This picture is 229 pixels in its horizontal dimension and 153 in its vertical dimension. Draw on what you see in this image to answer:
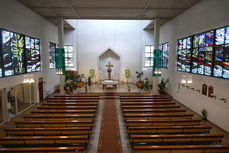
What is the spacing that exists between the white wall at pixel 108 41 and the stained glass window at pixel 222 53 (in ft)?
33.7

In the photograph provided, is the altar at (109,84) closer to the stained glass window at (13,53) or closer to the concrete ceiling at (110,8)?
the concrete ceiling at (110,8)

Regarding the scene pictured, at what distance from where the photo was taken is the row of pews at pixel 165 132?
13.8 ft

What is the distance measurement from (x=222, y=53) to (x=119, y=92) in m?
7.95

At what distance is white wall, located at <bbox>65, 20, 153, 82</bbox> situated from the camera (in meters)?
17.0

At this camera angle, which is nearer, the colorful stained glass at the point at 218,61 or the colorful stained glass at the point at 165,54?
the colorful stained glass at the point at 218,61

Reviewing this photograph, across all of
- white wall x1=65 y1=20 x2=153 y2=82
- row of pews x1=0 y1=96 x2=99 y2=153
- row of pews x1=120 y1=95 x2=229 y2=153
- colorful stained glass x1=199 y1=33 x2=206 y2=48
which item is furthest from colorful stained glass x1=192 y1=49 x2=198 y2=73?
white wall x1=65 y1=20 x2=153 y2=82

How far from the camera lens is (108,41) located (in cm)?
1731

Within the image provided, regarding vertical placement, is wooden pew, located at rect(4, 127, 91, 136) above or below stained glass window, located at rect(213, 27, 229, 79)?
below

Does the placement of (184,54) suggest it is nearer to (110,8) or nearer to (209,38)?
(209,38)

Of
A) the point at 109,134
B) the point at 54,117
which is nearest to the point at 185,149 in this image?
the point at 109,134

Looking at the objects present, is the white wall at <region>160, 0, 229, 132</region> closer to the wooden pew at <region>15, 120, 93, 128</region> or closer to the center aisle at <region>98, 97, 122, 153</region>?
the center aisle at <region>98, 97, 122, 153</region>

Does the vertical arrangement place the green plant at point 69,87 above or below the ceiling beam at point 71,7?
below

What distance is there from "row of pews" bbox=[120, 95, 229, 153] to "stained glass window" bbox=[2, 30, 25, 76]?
20.3ft

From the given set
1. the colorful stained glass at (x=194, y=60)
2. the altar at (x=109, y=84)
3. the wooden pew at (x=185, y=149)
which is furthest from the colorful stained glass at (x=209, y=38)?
the altar at (x=109, y=84)
